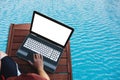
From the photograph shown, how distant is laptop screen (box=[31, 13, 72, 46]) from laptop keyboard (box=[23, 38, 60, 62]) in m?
0.10

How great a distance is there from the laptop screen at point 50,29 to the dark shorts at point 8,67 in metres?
0.41

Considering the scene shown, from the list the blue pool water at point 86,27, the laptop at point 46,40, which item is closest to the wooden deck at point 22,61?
the laptop at point 46,40

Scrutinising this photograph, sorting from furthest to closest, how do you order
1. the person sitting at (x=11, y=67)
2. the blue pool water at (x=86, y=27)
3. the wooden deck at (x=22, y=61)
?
the blue pool water at (x=86, y=27) → the wooden deck at (x=22, y=61) → the person sitting at (x=11, y=67)

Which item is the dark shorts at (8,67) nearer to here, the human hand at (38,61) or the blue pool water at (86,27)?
the human hand at (38,61)

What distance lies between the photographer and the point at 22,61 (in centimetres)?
172

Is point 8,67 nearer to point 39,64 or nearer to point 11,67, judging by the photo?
point 11,67

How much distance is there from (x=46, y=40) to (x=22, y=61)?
304 millimetres

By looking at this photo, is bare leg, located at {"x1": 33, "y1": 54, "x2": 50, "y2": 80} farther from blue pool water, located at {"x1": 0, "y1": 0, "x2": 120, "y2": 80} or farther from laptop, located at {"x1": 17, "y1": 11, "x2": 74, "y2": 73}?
blue pool water, located at {"x1": 0, "y1": 0, "x2": 120, "y2": 80}

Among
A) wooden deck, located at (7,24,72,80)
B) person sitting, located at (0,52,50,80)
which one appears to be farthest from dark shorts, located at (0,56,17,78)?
wooden deck, located at (7,24,72,80)

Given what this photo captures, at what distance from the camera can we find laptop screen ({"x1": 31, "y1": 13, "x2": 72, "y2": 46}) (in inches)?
69.3

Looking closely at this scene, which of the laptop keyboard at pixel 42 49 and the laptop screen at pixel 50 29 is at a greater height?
the laptop screen at pixel 50 29

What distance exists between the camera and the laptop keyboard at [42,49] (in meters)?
1.75

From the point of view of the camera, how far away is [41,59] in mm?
1691

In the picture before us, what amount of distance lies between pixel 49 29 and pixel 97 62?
78.2 inches
